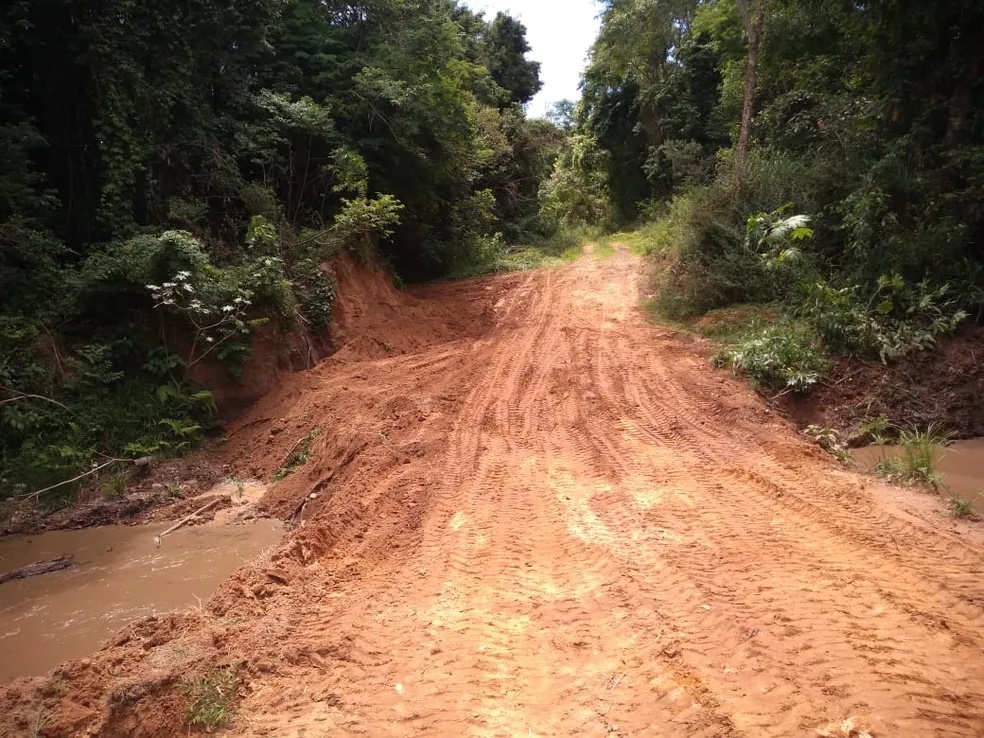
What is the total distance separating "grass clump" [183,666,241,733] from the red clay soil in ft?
0.17

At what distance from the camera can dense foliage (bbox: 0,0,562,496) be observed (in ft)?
25.6

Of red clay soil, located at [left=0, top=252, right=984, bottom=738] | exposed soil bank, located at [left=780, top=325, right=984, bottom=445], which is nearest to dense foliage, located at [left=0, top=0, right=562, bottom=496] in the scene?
red clay soil, located at [left=0, top=252, right=984, bottom=738]

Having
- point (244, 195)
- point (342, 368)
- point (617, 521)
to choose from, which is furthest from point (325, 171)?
point (617, 521)

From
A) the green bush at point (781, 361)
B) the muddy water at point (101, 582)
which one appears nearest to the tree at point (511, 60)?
the green bush at point (781, 361)

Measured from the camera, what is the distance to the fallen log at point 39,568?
5383 mm

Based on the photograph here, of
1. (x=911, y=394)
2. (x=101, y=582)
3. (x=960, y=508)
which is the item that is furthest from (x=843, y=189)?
(x=101, y=582)

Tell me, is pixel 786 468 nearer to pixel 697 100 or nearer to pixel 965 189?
pixel 965 189

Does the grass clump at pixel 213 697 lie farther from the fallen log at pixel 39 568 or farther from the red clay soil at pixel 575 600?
the fallen log at pixel 39 568

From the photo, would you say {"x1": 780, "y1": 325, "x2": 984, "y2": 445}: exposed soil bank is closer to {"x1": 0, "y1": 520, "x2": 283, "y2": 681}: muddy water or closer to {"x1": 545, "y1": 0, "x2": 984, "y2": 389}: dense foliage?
{"x1": 545, "y1": 0, "x2": 984, "y2": 389}: dense foliage

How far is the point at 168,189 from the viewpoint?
33.8 feet

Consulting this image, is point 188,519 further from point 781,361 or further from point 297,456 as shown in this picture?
point 781,361

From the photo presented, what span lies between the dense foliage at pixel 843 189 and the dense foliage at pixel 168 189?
6616 mm

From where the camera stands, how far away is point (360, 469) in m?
6.48

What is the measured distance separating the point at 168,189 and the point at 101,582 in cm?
730
